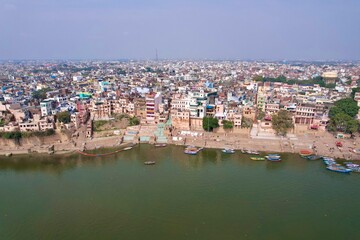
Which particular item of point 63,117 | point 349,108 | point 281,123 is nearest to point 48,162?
point 63,117

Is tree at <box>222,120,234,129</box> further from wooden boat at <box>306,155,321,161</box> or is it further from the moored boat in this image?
wooden boat at <box>306,155,321,161</box>

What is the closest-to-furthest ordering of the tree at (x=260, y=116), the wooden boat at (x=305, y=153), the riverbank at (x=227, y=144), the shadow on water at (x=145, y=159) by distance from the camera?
the shadow on water at (x=145, y=159) → the wooden boat at (x=305, y=153) → the riverbank at (x=227, y=144) → the tree at (x=260, y=116)

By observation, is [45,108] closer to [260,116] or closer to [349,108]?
[260,116]

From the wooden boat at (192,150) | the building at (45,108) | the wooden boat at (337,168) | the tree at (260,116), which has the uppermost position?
the building at (45,108)

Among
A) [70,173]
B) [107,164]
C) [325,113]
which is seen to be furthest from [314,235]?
[325,113]

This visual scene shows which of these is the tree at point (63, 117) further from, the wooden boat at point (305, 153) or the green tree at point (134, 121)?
the wooden boat at point (305, 153)

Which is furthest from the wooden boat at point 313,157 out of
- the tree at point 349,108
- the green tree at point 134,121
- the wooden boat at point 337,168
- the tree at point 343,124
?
the green tree at point 134,121
